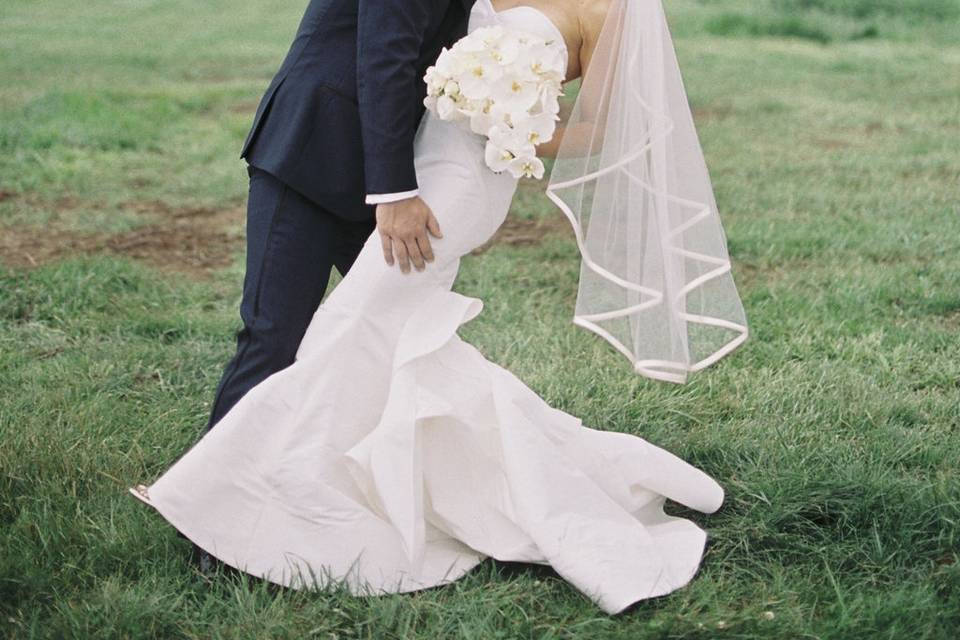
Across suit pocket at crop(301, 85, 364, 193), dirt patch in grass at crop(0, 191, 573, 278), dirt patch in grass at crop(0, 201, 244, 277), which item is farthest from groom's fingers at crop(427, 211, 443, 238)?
dirt patch in grass at crop(0, 201, 244, 277)

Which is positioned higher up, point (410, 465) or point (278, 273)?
point (278, 273)

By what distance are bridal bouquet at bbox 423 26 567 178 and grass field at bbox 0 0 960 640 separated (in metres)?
1.18

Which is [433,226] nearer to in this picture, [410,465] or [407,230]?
[407,230]

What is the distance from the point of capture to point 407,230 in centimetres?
314

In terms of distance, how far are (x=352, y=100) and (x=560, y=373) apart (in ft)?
6.12

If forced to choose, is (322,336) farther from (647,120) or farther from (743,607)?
(743,607)

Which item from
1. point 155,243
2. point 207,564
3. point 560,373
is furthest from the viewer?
point 155,243

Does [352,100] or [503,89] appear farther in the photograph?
[352,100]

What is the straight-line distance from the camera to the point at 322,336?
10.6 ft

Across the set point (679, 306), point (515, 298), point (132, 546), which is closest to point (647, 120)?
point (679, 306)

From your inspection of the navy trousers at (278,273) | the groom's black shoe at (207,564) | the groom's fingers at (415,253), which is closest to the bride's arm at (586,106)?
the groom's fingers at (415,253)

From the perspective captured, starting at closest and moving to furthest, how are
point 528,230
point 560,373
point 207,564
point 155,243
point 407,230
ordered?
1. point 407,230
2. point 207,564
3. point 560,373
4. point 155,243
5. point 528,230

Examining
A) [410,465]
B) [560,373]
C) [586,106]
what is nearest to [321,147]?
[586,106]

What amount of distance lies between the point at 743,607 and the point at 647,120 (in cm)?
134
